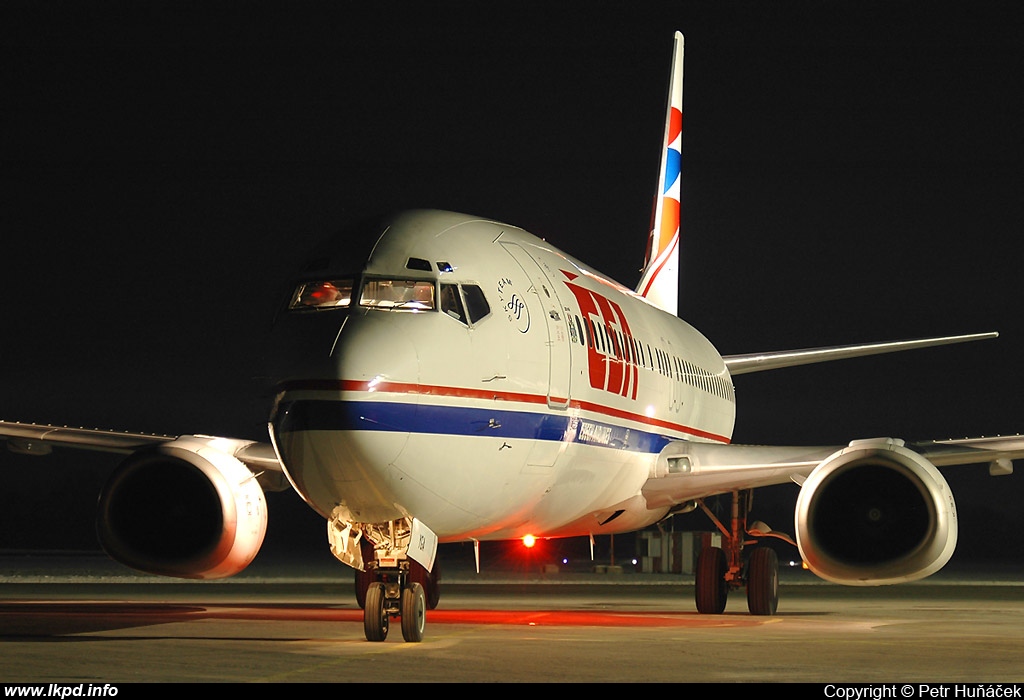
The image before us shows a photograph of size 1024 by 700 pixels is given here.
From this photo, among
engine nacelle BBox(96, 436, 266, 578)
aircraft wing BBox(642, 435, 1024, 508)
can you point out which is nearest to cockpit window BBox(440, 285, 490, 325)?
engine nacelle BBox(96, 436, 266, 578)

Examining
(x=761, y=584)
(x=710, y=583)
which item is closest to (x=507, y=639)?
(x=710, y=583)

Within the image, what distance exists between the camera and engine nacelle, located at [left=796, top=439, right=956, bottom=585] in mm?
14273

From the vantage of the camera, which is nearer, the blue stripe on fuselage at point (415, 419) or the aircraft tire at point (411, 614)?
the blue stripe on fuselage at point (415, 419)

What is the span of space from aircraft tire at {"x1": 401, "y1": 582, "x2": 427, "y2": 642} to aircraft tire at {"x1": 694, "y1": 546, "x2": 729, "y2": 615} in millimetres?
7474

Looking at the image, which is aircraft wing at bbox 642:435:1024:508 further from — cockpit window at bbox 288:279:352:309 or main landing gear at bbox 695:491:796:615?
cockpit window at bbox 288:279:352:309

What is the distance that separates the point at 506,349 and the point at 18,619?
7.05 meters

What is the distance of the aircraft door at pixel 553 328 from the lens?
44.1ft

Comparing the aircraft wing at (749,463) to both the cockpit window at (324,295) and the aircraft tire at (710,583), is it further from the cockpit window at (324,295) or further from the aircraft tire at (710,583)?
the cockpit window at (324,295)

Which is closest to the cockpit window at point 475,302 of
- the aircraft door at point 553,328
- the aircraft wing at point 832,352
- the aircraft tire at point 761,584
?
the aircraft door at point 553,328

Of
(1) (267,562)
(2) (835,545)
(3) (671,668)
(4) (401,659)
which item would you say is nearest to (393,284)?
(4) (401,659)

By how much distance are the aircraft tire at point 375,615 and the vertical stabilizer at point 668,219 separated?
14365 millimetres

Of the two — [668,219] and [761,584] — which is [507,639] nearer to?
[761,584]

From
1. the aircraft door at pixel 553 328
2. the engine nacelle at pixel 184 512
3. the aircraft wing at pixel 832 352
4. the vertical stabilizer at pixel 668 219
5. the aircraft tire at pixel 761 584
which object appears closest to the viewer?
the aircraft door at pixel 553 328

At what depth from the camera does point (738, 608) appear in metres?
21.7
